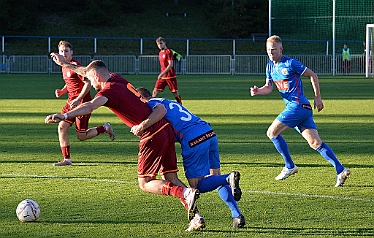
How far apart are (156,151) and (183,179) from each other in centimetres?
345

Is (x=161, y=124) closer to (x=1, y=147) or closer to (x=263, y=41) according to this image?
(x=1, y=147)

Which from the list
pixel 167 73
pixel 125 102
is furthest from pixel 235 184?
pixel 167 73

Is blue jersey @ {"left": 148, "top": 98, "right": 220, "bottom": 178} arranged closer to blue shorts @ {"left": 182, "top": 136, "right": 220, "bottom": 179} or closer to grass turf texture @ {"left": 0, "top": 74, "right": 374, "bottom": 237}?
blue shorts @ {"left": 182, "top": 136, "right": 220, "bottom": 179}

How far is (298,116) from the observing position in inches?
413

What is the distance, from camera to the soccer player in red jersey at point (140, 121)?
7320 millimetres

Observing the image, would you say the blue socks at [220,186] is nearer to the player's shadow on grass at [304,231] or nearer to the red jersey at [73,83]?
the player's shadow on grass at [304,231]

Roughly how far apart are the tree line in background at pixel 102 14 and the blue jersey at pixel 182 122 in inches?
2124

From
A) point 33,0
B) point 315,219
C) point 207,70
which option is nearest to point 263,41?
point 207,70

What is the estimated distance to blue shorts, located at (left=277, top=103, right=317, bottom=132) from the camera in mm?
10492

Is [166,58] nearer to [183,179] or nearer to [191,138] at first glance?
[183,179]

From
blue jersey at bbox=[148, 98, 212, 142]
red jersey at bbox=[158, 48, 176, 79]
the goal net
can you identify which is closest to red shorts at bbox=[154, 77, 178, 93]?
red jersey at bbox=[158, 48, 176, 79]

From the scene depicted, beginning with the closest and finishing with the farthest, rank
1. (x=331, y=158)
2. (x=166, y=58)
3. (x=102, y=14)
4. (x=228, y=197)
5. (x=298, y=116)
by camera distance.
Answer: (x=228, y=197) < (x=331, y=158) < (x=298, y=116) < (x=166, y=58) < (x=102, y=14)

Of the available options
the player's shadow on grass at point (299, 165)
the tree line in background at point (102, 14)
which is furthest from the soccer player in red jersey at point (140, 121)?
the tree line in background at point (102, 14)

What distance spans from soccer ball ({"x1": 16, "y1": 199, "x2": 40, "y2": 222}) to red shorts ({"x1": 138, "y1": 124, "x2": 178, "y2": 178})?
121 cm
